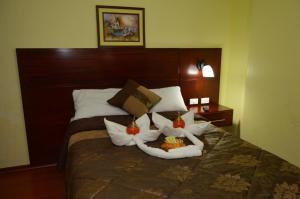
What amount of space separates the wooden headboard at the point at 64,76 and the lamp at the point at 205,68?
0.61ft

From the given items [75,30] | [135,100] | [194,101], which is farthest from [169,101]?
[75,30]

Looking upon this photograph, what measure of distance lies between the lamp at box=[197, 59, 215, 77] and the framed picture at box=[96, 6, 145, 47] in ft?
2.82

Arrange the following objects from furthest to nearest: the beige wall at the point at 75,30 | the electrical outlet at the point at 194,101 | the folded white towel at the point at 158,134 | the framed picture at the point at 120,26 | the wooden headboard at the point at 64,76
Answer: the electrical outlet at the point at 194,101
the framed picture at the point at 120,26
the wooden headboard at the point at 64,76
the beige wall at the point at 75,30
the folded white towel at the point at 158,134

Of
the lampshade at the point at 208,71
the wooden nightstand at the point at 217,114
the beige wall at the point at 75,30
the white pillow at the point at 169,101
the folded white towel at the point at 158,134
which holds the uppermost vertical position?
the beige wall at the point at 75,30

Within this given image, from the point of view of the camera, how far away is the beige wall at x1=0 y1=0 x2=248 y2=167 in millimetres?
2514

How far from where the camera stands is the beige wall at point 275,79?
8.55ft

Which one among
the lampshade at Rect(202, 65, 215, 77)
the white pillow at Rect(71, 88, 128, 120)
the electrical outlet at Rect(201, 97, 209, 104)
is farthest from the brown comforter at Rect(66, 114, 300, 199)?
the electrical outlet at Rect(201, 97, 209, 104)

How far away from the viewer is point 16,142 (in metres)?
2.73

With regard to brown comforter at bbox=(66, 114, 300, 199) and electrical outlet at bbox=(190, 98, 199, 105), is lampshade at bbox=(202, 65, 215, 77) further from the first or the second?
brown comforter at bbox=(66, 114, 300, 199)

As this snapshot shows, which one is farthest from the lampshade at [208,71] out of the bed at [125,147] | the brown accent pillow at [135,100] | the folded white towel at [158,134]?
the folded white towel at [158,134]

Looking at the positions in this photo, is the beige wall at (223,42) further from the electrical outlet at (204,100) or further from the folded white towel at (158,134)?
the folded white towel at (158,134)

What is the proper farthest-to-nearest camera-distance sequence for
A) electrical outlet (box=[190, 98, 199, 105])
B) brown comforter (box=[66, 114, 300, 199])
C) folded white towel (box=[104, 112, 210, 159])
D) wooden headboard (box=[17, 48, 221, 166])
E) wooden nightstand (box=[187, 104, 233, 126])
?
electrical outlet (box=[190, 98, 199, 105]) → wooden nightstand (box=[187, 104, 233, 126]) → wooden headboard (box=[17, 48, 221, 166]) → folded white towel (box=[104, 112, 210, 159]) → brown comforter (box=[66, 114, 300, 199])

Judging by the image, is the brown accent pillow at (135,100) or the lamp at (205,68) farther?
the lamp at (205,68)

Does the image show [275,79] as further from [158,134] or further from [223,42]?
[158,134]
